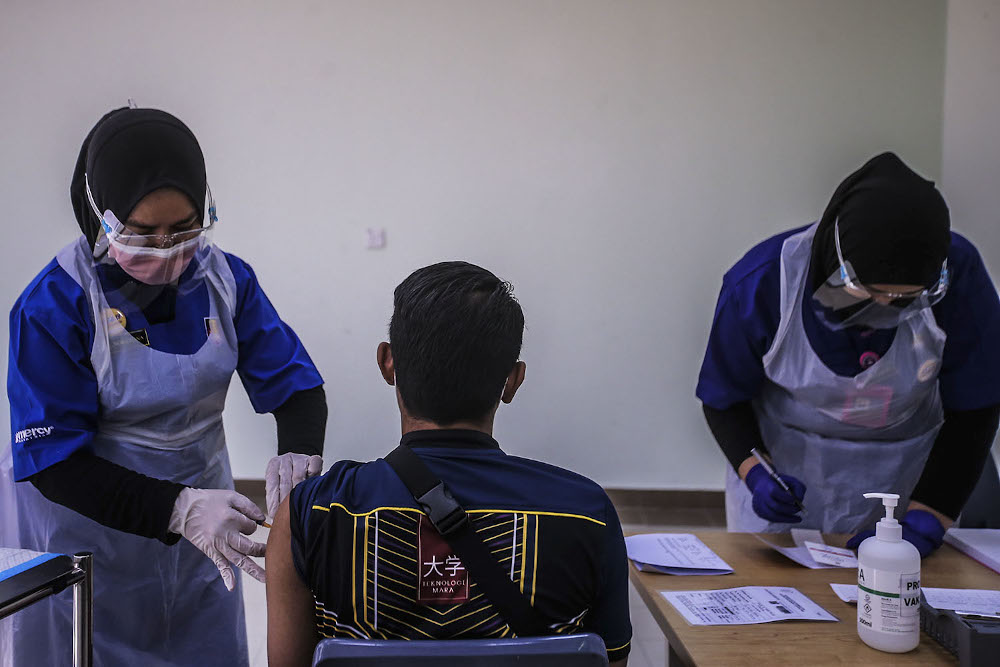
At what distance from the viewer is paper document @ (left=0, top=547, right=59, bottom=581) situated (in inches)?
39.0

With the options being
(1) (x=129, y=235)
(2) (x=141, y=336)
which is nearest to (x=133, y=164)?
(1) (x=129, y=235)

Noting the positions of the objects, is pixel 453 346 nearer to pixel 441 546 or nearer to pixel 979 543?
pixel 441 546

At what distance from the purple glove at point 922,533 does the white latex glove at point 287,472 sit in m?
0.95

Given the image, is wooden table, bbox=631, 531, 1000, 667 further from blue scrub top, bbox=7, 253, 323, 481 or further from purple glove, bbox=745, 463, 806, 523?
blue scrub top, bbox=7, 253, 323, 481

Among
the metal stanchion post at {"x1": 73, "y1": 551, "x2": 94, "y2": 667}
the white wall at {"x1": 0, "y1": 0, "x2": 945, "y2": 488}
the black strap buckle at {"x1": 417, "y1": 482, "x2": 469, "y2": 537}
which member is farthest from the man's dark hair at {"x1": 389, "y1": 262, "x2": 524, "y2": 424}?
the white wall at {"x1": 0, "y1": 0, "x2": 945, "y2": 488}

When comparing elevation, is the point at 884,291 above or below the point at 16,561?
above

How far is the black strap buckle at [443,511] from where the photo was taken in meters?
0.80

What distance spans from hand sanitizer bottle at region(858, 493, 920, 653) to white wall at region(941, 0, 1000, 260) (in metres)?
2.28

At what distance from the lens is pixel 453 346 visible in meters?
0.91

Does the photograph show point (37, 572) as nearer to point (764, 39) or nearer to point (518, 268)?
point (518, 268)

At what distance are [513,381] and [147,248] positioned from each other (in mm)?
675

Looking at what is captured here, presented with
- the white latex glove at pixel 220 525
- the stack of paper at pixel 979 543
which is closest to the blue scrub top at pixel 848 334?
the stack of paper at pixel 979 543

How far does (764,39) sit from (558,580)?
10.1ft

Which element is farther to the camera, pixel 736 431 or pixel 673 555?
pixel 736 431
